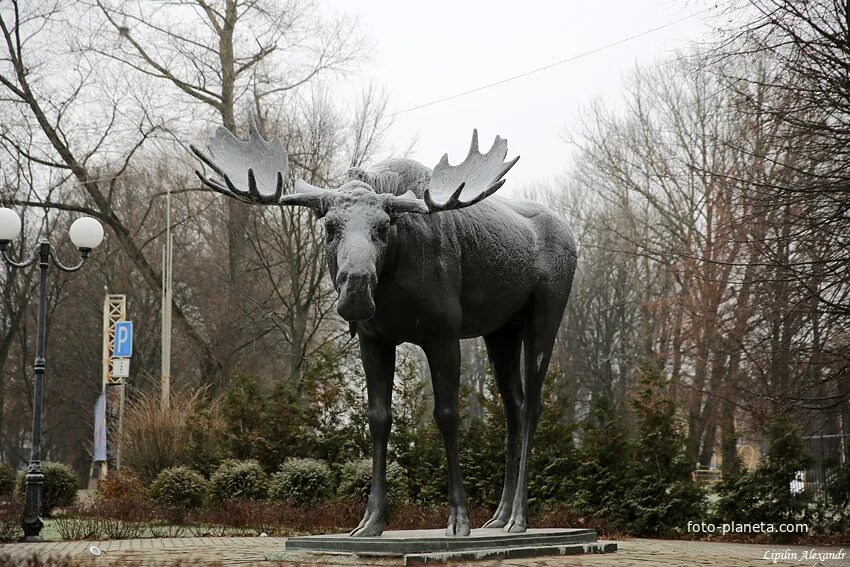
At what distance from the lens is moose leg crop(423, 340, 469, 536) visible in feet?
24.5

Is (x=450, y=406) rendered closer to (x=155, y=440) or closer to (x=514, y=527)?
(x=514, y=527)

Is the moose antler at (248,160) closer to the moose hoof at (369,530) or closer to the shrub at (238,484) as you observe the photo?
the moose hoof at (369,530)

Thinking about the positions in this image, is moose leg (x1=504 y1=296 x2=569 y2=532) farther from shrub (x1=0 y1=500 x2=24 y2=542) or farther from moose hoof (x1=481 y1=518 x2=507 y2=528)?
shrub (x1=0 y1=500 x2=24 y2=542)

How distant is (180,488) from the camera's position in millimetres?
15797

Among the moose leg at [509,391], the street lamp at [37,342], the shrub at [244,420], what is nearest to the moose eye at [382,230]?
the moose leg at [509,391]

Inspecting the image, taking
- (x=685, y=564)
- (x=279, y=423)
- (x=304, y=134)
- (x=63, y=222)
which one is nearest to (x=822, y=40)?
(x=685, y=564)

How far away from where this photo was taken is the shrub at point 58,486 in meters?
16.8

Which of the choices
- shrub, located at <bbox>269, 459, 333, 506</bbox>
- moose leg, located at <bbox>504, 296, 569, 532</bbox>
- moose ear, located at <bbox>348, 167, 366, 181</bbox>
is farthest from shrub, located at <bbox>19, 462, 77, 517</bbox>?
moose ear, located at <bbox>348, 167, 366, 181</bbox>

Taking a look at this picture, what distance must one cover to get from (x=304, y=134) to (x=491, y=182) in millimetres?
20201

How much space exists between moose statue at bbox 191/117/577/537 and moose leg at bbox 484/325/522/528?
20mm

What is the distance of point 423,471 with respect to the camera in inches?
641

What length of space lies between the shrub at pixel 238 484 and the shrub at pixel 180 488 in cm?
21

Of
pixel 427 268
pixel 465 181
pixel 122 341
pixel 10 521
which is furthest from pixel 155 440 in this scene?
pixel 465 181

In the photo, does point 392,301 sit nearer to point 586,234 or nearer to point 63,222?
point 586,234
